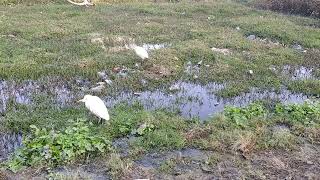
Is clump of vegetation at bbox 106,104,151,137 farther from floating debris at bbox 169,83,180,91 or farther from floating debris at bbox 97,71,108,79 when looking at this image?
floating debris at bbox 97,71,108,79

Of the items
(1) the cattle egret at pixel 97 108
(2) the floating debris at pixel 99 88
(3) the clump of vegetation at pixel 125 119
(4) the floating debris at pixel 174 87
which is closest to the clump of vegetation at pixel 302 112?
(4) the floating debris at pixel 174 87

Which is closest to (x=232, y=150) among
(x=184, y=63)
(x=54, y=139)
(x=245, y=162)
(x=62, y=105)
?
(x=245, y=162)

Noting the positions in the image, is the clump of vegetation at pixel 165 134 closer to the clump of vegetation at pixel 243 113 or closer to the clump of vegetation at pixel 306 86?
the clump of vegetation at pixel 243 113

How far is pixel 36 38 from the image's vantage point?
12.2 m

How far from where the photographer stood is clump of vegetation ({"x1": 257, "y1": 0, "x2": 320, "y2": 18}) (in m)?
18.0

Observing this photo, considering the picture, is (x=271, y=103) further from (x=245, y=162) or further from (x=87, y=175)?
(x=87, y=175)

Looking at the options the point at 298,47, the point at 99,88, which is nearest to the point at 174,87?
the point at 99,88

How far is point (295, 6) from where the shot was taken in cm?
1891

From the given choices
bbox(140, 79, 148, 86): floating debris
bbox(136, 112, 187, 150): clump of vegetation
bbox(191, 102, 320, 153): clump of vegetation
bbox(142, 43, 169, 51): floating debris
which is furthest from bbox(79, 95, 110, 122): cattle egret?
bbox(142, 43, 169, 51): floating debris

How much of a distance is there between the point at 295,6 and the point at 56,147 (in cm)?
1570

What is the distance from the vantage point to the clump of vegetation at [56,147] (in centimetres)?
586

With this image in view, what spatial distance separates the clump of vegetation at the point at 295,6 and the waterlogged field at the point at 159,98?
3.05 metres

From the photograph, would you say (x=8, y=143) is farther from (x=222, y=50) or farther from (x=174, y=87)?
(x=222, y=50)

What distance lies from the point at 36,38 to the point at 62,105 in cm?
507
